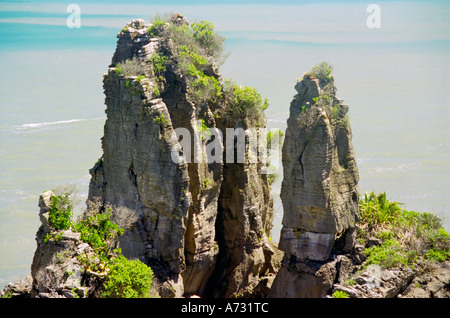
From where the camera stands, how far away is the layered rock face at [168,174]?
36625 millimetres

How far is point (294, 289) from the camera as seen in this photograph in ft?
131

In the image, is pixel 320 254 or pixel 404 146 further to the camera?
pixel 404 146

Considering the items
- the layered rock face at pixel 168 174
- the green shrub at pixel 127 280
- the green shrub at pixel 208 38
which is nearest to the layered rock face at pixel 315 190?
the layered rock face at pixel 168 174

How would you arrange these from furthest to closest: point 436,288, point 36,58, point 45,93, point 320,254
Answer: point 36,58 → point 45,93 → point 320,254 → point 436,288

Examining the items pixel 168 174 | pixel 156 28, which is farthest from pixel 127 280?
pixel 156 28

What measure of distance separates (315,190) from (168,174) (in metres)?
7.32

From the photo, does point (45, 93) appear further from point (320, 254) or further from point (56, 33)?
point (320, 254)

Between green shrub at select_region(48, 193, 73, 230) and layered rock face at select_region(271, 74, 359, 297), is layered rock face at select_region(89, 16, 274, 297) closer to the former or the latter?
layered rock face at select_region(271, 74, 359, 297)

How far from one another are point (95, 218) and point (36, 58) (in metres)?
110

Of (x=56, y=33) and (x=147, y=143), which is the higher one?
(x=56, y=33)

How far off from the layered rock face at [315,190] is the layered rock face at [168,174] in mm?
2509

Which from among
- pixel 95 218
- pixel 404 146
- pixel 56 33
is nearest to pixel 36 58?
pixel 56 33

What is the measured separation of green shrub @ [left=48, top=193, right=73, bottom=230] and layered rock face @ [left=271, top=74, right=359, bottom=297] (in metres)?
10.9

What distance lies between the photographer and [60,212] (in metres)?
34.8
